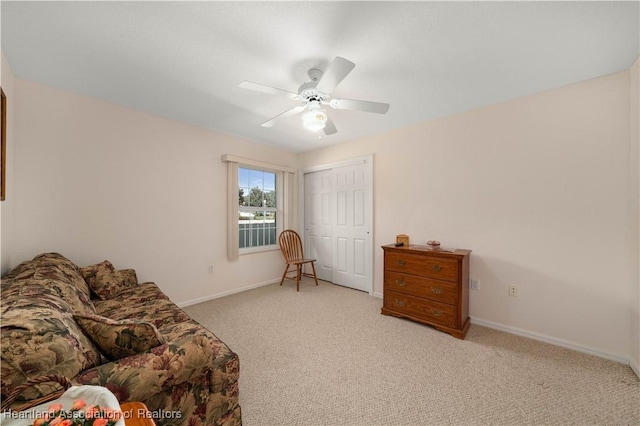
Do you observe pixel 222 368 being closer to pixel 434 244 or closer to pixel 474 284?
pixel 434 244

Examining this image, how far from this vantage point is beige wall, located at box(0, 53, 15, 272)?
1858 millimetres

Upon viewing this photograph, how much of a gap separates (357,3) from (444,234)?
2.43 meters

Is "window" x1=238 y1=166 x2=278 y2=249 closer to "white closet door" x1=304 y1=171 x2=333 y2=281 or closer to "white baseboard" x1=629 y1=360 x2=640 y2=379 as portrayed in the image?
"white closet door" x1=304 y1=171 x2=333 y2=281

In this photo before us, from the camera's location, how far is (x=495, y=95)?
95.0 inches

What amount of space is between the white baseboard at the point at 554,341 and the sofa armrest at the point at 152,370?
270 centimetres

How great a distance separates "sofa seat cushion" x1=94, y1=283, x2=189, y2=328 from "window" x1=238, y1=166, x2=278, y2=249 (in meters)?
1.74

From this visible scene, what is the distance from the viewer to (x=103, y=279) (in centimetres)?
226

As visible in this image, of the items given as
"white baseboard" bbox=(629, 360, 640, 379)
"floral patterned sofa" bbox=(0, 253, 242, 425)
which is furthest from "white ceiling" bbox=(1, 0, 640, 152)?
"white baseboard" bbox=(629, 360, 640, 379)

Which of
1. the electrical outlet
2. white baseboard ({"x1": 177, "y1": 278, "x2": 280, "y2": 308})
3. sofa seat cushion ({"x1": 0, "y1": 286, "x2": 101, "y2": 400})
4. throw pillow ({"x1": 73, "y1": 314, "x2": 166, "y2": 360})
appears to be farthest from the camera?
white baseboard ({"x1": 177, "y1": 278, "x2": 280, "y2": 308})

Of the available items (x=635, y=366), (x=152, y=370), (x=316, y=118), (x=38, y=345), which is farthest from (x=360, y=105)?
(x=635, y=366)

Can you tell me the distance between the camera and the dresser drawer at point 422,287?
2445mm

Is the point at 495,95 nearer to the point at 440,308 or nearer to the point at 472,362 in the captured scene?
the point at 440,308

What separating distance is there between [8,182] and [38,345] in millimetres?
2001

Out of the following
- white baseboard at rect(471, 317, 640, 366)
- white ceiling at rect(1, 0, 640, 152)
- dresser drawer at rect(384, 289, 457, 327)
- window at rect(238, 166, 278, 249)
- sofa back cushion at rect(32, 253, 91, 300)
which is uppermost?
white ceiling at rect(1, 0, 640, 152)
